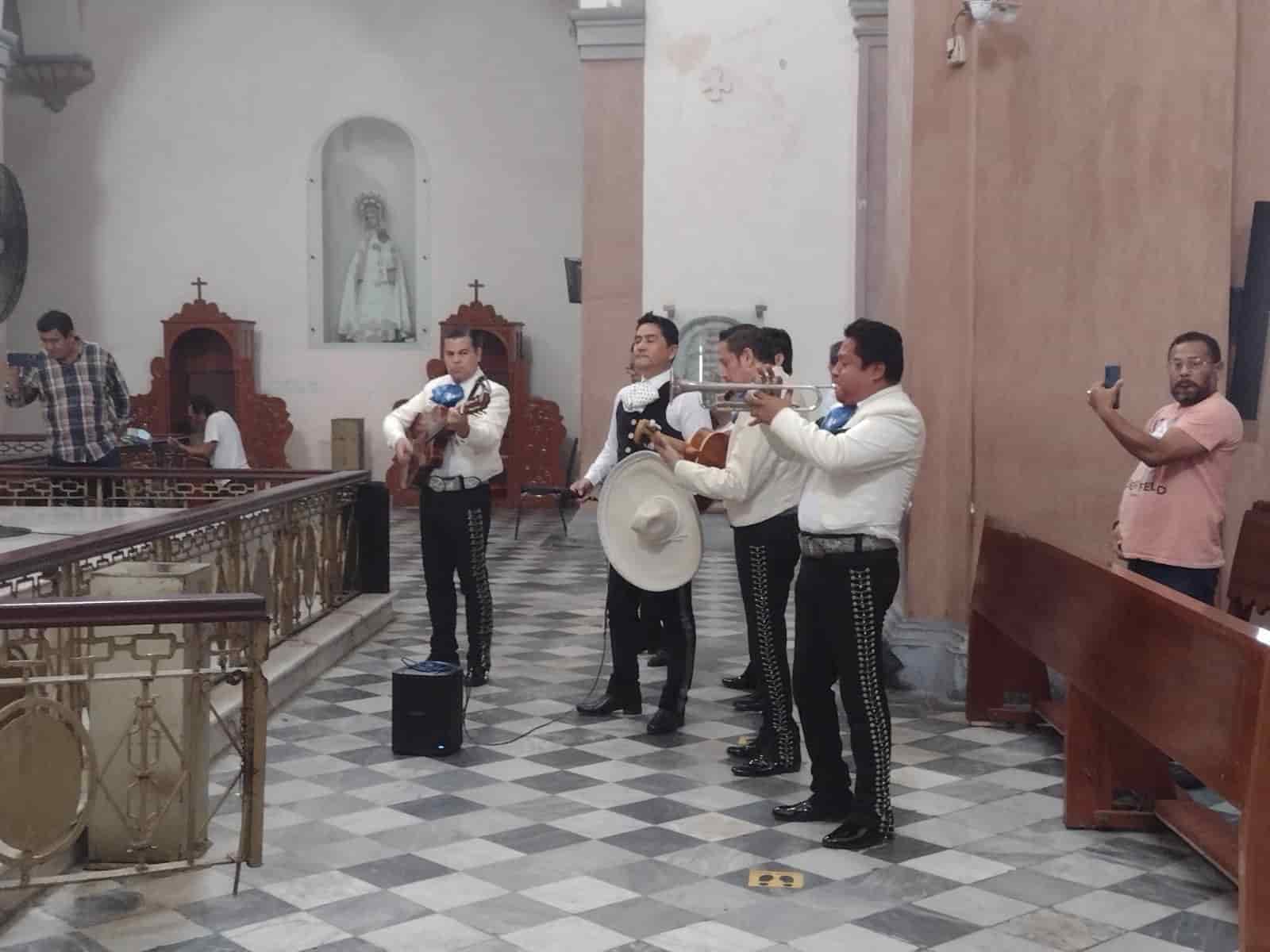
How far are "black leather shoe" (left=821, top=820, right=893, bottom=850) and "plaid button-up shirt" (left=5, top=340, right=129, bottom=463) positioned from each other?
6023mm

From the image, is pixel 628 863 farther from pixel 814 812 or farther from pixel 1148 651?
pixel 1148 651

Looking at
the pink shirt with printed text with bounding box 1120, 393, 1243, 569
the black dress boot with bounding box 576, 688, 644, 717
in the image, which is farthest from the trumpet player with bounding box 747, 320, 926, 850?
the black dress boot with bounding box 576, 688, 644, 717

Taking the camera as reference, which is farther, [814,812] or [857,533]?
[814,812]

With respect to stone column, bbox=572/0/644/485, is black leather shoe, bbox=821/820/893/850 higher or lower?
lower

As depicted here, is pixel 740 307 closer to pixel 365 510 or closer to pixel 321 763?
pixel 365 510

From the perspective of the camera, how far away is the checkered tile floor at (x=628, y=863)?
3.84m

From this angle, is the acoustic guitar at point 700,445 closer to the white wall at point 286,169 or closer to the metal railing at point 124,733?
the metal railing at point 124,733

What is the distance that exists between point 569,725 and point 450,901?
2.18 m

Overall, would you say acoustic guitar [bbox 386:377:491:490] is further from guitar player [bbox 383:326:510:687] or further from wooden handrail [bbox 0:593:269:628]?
wooden handrail [bbox 0:593:269:628]

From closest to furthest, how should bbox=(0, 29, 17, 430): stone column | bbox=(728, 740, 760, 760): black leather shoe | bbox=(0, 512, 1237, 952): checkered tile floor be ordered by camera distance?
bbox=(0, 512, 1237, 952): checkered tile floor < bbox=(728, 740, 760, 760): black leather shoe < bbox=(0, 29, 17, 430): stone column

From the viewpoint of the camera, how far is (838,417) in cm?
461

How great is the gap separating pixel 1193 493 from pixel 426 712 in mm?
3061

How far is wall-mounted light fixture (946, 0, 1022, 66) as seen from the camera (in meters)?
6.39

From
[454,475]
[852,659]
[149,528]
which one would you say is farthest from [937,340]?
[149,528]
